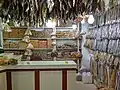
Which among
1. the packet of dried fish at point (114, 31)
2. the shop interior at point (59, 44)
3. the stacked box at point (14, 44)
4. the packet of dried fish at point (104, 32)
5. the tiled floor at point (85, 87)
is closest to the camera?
the shop interior at point (59, 44)

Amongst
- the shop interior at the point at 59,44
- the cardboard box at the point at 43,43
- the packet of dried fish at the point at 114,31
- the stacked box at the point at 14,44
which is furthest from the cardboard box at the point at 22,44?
the packet of dried fish at the point at 114,31

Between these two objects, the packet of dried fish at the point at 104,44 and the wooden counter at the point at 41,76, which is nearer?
the wooden counter at the point at 41,76

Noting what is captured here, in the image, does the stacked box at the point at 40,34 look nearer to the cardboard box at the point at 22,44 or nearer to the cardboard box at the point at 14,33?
the cardboard box at the point at 22,44

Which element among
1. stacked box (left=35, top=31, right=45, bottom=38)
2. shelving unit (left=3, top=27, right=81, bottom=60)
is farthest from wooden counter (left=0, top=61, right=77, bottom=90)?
stacked box (left=35, top=31, right=45, bottom=38)

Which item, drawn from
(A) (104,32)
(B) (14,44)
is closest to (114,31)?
(A) (104,32)

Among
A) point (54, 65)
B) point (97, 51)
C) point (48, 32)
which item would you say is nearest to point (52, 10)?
point (54, 65)

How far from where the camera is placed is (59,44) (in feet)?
29.5

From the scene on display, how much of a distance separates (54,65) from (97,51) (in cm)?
231

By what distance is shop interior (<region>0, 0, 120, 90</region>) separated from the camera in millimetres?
3820

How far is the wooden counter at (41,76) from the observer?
16.6ft

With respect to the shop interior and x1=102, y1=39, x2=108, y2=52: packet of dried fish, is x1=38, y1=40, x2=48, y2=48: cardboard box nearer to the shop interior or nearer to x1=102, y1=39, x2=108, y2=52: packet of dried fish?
the shop interior

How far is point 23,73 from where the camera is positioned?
5.09m

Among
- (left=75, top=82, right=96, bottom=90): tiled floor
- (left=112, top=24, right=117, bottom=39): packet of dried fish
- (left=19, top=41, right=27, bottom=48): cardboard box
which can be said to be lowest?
(left=75, top=82, right=96, bottom=90): tiled floor

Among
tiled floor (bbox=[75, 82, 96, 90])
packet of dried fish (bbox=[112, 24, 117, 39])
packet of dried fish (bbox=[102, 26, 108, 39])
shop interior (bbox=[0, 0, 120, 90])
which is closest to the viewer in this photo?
shop interior (bbox=[0, 0, 120, 90])
